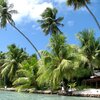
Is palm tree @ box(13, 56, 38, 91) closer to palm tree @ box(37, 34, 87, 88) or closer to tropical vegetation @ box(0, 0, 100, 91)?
tropical vegetation @ box(0, 0, 100, 91)

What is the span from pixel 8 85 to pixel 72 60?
2787cm

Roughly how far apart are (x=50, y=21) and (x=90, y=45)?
35.9 feet

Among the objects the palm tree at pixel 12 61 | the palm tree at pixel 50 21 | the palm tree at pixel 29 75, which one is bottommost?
the palm tree at pixel 29 75

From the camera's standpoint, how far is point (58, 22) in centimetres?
5409

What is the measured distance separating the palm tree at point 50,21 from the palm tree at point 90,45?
8.20 metres

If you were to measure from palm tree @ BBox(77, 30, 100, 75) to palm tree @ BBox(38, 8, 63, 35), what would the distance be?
8.20 m

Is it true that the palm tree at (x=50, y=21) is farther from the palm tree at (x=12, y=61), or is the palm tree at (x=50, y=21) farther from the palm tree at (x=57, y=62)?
the palm tree at (x=57, y=62)

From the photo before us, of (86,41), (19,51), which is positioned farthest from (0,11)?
(86,41)

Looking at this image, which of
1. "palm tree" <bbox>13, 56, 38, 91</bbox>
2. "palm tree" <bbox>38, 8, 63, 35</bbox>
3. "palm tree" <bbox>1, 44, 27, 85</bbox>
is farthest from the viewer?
"palm tree" <bbox>1, 44, 27, 85</bbox>

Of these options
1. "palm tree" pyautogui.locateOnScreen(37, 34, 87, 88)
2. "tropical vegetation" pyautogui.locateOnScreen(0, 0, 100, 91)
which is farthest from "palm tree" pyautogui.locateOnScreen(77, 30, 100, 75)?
"palm tree" pyautogui.locateOnScreen(37, 34, 87, 88)

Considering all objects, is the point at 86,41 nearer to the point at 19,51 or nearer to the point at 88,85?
the point at 88,85

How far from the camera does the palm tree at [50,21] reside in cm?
5331

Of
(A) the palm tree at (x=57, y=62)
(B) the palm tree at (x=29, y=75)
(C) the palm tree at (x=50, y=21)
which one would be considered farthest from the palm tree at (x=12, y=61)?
(A) the palm tree at (x=57, y=62)

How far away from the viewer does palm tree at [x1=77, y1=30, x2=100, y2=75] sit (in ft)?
148
